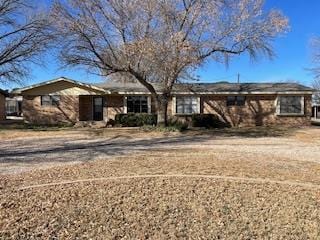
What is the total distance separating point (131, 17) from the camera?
762 inches

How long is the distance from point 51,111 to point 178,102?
8.94m

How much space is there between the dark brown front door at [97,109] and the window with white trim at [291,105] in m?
12.4

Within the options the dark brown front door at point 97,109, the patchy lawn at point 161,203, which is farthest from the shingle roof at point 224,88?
the patchy lawn at point 161,203

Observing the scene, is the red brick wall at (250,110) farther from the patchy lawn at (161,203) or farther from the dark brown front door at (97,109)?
the patchy lawn at (161,203)

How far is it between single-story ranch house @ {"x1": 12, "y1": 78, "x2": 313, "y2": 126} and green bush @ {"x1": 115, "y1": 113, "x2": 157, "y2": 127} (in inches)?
61.5

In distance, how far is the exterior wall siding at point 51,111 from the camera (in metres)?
28.6

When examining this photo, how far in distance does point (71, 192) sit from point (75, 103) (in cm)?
2231

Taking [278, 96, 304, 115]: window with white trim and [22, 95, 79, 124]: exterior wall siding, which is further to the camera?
[22, 95, 79, 124]: exterior wall siding

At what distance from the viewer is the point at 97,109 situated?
29094mm

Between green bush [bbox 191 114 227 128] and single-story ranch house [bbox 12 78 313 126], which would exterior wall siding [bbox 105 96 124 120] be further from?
green bush [bbox 191 114 227 128]

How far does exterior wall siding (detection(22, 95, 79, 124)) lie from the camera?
28.6 meters

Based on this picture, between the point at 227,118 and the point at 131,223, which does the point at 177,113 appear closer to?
the point at 227,118

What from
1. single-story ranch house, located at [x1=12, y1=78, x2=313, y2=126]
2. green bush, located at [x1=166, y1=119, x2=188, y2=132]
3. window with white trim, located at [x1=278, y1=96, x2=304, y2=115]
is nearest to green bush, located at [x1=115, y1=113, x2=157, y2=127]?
green bush, located at [x1=166, y1=119, x2=188, y2=132]

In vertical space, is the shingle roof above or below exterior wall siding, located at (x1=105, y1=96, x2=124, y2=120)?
above
